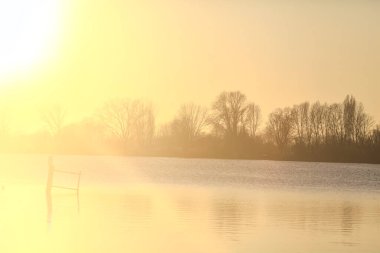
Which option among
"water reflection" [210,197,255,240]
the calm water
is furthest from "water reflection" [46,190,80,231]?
"water reflection" [210,197,255,240]

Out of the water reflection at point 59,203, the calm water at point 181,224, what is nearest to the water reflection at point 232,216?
the calm water at point 181,224

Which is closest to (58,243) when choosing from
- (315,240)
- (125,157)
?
(315,240)

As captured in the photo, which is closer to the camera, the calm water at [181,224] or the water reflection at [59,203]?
the calm water at [181,224]

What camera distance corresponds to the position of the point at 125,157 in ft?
463

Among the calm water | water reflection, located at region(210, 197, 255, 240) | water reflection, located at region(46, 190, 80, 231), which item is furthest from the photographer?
water reflection, located at region(46, 190, 80, 231)

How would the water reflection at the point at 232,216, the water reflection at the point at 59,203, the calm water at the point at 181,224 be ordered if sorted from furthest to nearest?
the water reflection at the point at 59,203, the water reflection at the point at 232,216, the calm water at the point at 181,224

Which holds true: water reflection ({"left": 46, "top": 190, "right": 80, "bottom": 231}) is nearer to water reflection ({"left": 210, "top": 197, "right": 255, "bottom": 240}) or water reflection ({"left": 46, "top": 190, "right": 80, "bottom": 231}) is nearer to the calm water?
the calm water

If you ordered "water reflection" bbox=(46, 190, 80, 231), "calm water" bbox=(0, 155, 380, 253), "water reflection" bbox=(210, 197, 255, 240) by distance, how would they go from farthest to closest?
1. "water reflection" bbox=(46, 190, 80, 231)
2. "water reflection" bbox=(210, 197, 255, 240)
3. "calm water" bbox=(0, 155, 380, 253)

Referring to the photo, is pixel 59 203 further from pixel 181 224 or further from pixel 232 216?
pixel 181 224

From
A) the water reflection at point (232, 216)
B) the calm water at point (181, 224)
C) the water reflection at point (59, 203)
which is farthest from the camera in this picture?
the water reflection at point (59, 203)

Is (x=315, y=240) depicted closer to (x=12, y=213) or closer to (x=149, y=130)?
(x=12, y=213)

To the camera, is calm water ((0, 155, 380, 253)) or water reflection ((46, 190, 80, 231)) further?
water reflection ((46, 190, 80, 231))

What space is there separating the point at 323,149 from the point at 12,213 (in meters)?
97.0

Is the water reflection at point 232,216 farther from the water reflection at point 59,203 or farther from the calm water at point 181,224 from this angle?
the water reflection at point 59,203
